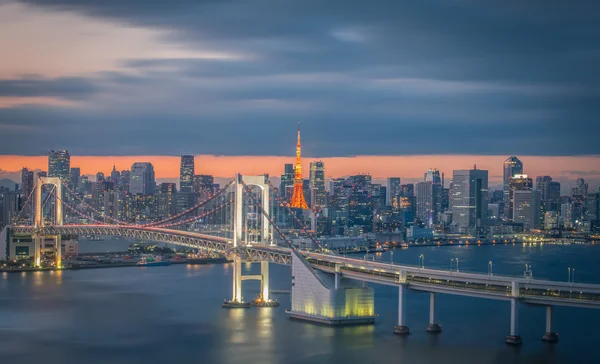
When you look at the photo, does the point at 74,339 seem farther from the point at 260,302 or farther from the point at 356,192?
the point at 356,192

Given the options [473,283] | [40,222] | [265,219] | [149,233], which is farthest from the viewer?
[40,222]

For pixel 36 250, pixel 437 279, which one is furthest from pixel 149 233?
pixel 437 279

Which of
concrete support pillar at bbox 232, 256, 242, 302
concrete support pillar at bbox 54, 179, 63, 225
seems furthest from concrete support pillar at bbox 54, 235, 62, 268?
concrete support pillar at bbox 232, 256, 242, 302

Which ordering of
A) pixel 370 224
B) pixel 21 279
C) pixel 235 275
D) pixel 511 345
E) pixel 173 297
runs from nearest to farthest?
1. pixel 511 345
2. pixel 235 275
3. pixel 173 297
4. pixel 21 279
5. pixel 370 224

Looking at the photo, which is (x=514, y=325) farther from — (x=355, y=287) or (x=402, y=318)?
(x=355, y=287)

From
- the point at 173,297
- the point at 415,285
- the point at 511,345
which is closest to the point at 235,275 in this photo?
the point at 173,297

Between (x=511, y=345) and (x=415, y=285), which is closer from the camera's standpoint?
(x=511, y=345)

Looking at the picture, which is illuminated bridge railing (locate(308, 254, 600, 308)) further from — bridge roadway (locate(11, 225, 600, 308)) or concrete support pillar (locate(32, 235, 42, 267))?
concrete support pillar (locate(32, 235, 42, 267))

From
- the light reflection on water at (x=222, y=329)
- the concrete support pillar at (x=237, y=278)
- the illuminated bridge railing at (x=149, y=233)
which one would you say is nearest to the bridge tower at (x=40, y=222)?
the illuminated bridge railing at (x=149, y=233)
